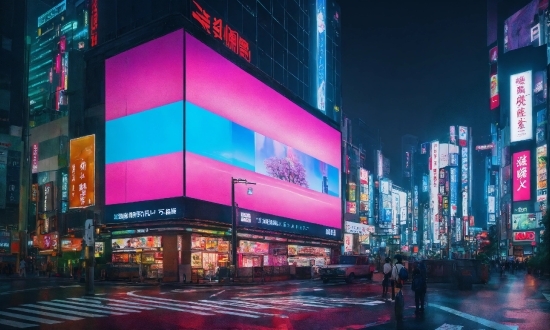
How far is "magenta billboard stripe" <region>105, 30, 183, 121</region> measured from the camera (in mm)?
44438

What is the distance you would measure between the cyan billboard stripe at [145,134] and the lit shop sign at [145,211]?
12.7 ft

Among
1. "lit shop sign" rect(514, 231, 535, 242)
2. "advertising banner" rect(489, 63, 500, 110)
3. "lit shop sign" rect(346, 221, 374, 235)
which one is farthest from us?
"advertising banner" rect(489, 63, 500, 110)

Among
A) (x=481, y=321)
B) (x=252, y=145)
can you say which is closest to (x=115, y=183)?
(x=252, y=145)

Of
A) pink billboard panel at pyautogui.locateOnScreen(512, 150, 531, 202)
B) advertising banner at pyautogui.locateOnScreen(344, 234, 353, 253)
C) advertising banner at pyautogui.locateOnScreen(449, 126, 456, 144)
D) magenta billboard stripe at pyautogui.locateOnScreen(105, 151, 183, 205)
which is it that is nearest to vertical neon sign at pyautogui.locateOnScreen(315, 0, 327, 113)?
advertising banner at pyautogui.locateOnScreen(344, 234, 353, 253)

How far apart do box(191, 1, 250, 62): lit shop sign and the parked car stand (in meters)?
23.3

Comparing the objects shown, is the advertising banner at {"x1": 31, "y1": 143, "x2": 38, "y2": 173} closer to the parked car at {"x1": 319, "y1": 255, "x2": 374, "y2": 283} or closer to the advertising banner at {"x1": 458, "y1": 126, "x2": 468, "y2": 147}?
the parked car at {"x1": 319, "y1": 255, "x2": 374, "y2": 283}

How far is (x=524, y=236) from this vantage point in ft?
300

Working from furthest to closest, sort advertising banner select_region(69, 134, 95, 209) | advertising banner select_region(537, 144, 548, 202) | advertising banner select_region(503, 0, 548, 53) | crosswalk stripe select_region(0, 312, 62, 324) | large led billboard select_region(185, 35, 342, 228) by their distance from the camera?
1. advertising banner select_region(503, 0, 548, 53)
2. advertising banner select_region(537, 144, 548, 202)
3. advertising banner select_region(69, 134, 95, 209)
4. large led billboard select_region(185, 35, 342, 228)
5. crosswalk stripe select_region(0, 312, 62, 324)

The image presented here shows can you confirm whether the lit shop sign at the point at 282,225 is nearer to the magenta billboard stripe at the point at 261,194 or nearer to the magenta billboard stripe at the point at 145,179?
the magenta billboard stripe at the point at 261,194

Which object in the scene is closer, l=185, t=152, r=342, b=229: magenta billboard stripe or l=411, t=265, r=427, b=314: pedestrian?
l=411, t=265, r=427, b=314: pedestrian

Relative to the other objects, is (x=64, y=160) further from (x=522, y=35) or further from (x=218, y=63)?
(x=522, y=35)

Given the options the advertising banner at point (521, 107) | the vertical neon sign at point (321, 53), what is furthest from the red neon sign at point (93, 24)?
the advertising banner at point (521, 107)

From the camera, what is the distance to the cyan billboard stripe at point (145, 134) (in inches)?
1725

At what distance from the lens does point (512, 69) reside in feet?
311
